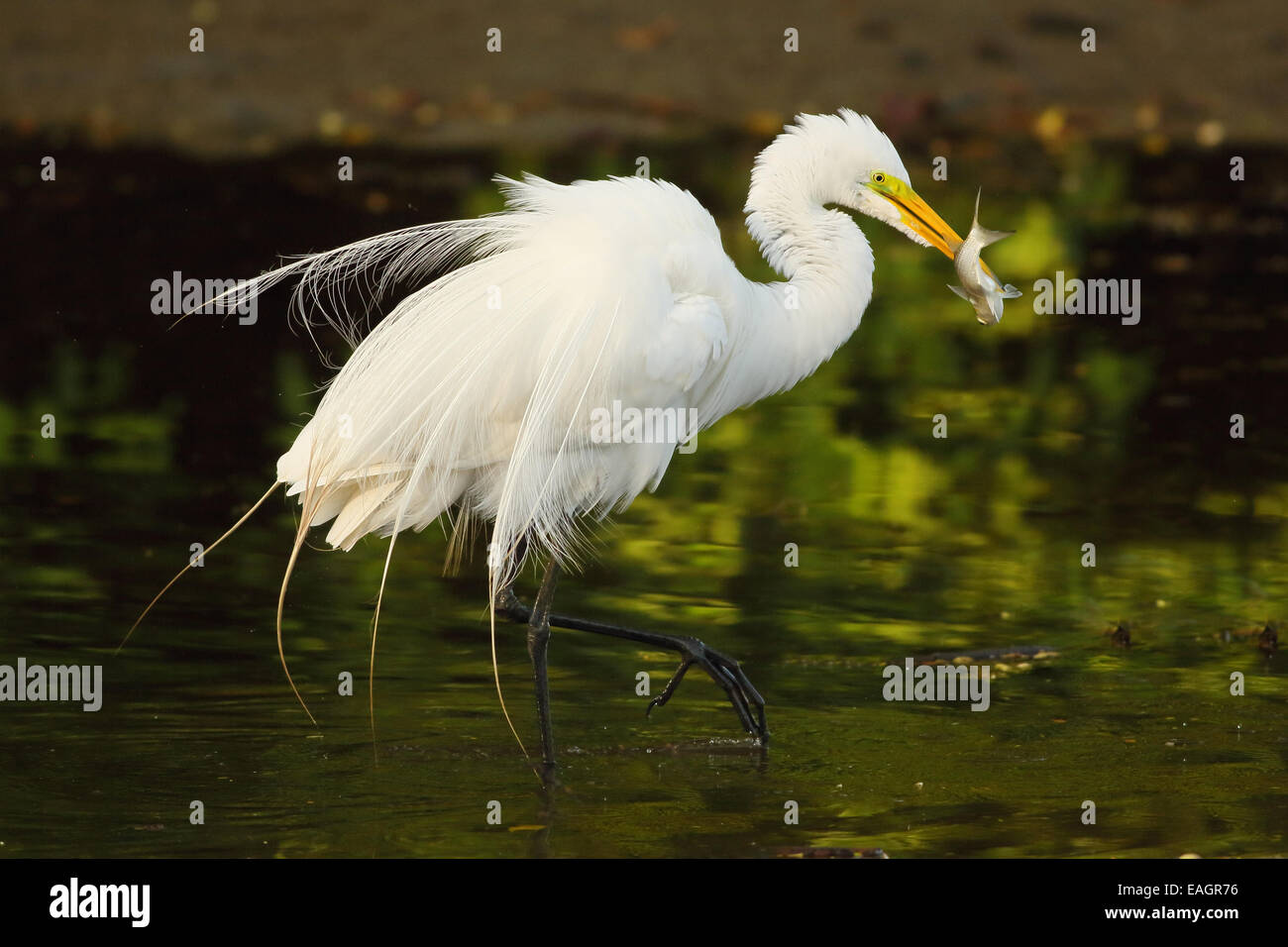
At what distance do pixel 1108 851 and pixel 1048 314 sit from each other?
793 cm

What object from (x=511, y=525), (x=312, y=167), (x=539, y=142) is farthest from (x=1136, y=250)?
(x=511, y=525)

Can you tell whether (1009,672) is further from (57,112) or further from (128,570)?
(57,112)

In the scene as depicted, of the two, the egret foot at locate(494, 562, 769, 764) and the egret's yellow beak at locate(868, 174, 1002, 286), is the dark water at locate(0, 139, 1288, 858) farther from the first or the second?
the egret's yellow beak at locate(868, 174, 1002, 286)

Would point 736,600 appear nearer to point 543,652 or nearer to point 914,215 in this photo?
point 543,652

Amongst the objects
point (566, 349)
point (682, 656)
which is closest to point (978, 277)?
point (566, 349)

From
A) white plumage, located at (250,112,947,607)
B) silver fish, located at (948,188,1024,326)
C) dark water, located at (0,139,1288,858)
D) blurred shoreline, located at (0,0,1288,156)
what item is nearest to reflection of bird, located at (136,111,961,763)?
white plumage, located at (250,112,947,607)

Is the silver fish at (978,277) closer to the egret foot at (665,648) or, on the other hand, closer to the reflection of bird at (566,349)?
the reflection of bird at (566,349)

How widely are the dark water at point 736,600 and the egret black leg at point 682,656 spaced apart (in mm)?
123

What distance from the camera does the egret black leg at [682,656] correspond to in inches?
241

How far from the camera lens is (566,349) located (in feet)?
19.2

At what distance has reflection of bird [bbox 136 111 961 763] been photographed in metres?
5.89

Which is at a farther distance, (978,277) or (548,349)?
(978,277)

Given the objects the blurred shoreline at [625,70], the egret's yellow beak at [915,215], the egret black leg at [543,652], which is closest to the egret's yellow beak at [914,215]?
the egret's yellow beak at [915,215]

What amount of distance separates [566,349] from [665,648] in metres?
1.03
